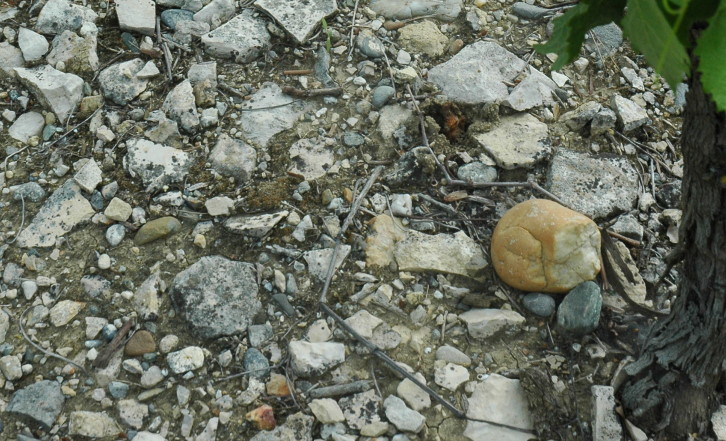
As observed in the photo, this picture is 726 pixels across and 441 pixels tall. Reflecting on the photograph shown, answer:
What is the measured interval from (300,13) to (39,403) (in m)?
2.05

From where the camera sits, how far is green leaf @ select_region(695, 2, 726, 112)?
40.1 inches

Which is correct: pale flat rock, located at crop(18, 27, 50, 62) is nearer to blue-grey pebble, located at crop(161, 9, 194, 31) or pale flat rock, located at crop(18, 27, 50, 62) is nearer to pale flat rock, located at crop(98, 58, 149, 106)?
pale flat rock, located at crop(98, 58, 149, 106)

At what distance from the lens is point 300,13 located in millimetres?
3416

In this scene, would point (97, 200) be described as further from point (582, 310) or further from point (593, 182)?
point (593, 182)

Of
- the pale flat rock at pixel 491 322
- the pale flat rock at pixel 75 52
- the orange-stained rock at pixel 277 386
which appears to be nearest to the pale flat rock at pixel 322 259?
the orange-stained rock at pixel 277 386

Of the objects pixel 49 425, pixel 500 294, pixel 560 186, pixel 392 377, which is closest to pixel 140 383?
pixel 49 425

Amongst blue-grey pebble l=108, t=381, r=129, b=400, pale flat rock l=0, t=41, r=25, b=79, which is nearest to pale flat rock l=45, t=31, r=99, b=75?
pale flat rock l=0, t=41, r=25, b=79

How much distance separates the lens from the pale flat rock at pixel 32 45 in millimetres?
3332

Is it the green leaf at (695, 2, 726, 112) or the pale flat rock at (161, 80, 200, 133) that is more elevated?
the green leaf at (695, 2, 726, 112)

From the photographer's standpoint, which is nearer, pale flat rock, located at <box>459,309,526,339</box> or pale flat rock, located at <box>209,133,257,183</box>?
pale flat rock, located at <box>459,309,526,339</box>

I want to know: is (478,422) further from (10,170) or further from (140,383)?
(10,170)

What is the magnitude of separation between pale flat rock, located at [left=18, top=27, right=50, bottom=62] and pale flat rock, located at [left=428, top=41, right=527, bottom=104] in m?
1.81

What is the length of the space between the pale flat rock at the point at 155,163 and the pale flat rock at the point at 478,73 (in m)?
Result: 1.19

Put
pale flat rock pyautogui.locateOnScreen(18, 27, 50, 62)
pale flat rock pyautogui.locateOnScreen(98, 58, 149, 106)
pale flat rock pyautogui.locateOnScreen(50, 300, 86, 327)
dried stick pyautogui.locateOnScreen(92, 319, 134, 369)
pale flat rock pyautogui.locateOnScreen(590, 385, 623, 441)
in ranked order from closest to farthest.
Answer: pale flat rock pyautogui.locateOnScreen(590, 385, 623, 441), dried stick pyautogui.locateOnScreen(92, 319, 134, 369), pale flat rock pyautogui.locateOnScreen(50, 300, 86, 327), pale flat rock pyautogui.locateOnScreen(98, 58, 149, 106), pale flat rock pyautogui.locateOnScreen(18, 27, 50, 62)
